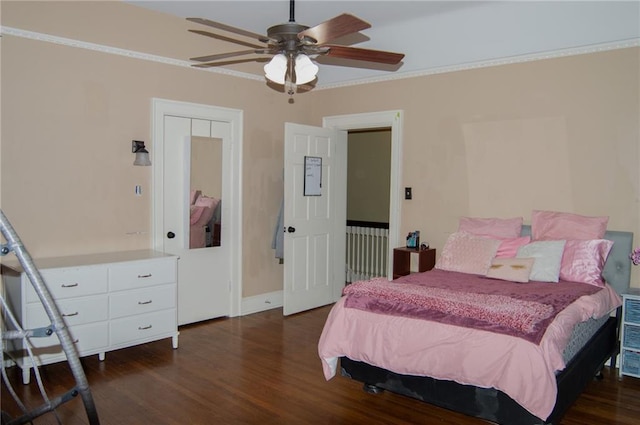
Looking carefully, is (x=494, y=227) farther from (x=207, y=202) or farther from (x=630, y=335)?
(x=207, y=202)

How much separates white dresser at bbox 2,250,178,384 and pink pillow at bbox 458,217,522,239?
2610 mm

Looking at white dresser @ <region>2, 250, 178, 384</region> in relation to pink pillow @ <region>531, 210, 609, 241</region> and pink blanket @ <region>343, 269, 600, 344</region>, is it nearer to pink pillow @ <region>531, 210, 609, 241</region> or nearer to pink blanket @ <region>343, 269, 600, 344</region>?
pink blanket @ <region>343, 269, 600, 344</region>

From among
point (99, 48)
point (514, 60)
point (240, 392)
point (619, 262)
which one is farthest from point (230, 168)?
point (619, 262)

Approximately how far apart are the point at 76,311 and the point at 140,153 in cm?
143

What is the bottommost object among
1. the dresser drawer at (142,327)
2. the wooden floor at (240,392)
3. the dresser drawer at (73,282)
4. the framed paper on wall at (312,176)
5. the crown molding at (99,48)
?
the wooden floor at (240,392)

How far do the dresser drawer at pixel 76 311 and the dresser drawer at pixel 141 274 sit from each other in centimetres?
15

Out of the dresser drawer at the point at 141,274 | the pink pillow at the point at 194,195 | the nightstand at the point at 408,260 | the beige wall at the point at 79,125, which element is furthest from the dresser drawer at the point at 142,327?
the nightstand at the point at 408,260

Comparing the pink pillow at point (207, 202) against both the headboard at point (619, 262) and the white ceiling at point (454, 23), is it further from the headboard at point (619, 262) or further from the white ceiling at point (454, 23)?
the headboard at point (619, 262)

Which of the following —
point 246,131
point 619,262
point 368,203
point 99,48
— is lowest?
point 619,262

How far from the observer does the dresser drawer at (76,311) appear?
348 centimetres

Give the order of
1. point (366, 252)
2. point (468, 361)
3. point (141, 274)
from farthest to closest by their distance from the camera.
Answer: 1. point (366, 252)
2. point (141, 274)
3. point (468, 361)

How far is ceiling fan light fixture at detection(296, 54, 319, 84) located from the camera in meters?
3.08

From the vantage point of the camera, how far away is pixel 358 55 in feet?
10.7

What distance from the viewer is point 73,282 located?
3.65 m
